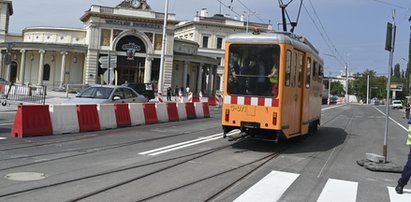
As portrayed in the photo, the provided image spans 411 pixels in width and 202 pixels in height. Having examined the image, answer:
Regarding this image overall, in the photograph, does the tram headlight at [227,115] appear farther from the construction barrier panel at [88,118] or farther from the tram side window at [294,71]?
the construction barrier panel at [88,118]

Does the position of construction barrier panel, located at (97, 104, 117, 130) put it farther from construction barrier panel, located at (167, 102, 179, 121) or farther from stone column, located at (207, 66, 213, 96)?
stone column, located at (207, 66, 213, 96)

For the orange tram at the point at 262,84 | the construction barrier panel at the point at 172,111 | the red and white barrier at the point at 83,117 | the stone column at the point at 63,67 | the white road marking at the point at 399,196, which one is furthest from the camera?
the stone column at the point at 63,67

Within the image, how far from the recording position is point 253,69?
12.0 m

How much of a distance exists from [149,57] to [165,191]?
6034 cm

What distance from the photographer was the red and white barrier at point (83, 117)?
12789 millimetres

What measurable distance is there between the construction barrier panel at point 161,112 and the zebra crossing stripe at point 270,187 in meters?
11.1

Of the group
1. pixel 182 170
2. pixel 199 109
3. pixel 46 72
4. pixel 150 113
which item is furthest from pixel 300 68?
pixel 46 72

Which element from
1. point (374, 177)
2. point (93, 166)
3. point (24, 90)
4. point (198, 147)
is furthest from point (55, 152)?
point (24, 90)

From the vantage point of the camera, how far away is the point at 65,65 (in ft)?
214

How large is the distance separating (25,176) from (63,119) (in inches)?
257

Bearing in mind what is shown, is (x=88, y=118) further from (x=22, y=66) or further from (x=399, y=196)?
(x=22, y=66)

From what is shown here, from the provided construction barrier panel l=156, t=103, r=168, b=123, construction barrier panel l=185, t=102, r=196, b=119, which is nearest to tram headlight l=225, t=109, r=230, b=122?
construction barrier panel l=156, t=103, r=168, b=123

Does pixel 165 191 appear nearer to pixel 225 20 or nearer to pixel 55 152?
pixel 55 152

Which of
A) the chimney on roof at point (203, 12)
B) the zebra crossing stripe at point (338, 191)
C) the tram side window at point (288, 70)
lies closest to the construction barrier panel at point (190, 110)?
the tram side window at point (288, 70)
